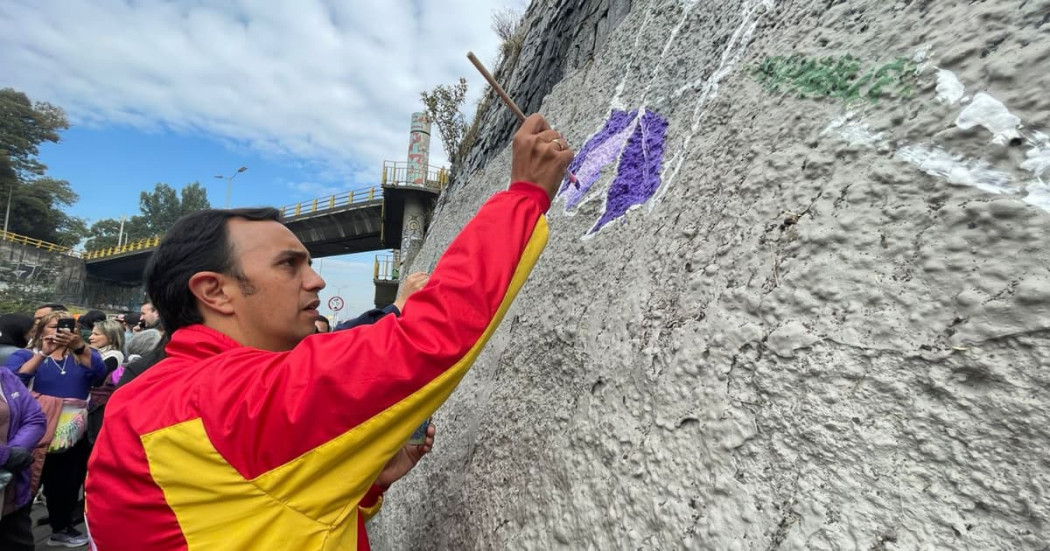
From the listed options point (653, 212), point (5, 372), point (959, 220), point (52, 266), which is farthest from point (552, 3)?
point (52, 266)

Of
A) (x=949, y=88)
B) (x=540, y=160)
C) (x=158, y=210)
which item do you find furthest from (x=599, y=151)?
(x=158, y=210)

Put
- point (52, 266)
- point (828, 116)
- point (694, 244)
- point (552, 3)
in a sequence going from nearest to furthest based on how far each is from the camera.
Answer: point (828, 116) < point (694, 244) < point (552, 3) < point (52, 266)

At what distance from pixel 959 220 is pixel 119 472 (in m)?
1.42

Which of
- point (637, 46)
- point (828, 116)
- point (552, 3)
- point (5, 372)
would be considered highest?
point (552, 3)

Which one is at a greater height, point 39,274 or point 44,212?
point 44,212

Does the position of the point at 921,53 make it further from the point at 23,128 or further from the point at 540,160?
the point at 23,128

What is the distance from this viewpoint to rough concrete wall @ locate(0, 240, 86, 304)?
91.8ft

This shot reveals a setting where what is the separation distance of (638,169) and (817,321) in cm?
89

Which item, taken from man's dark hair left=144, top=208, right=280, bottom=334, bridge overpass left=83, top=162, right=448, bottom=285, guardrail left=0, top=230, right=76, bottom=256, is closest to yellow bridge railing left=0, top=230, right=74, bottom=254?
guardrail left=0, top=230, right=76, bottom=256

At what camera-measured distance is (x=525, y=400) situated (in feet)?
4.77

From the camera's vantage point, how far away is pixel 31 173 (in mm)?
37812

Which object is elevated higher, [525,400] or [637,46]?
[637,46]

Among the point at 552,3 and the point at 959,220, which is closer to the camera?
the point at 959,220

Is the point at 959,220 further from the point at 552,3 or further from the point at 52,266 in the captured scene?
the point at 52,266
